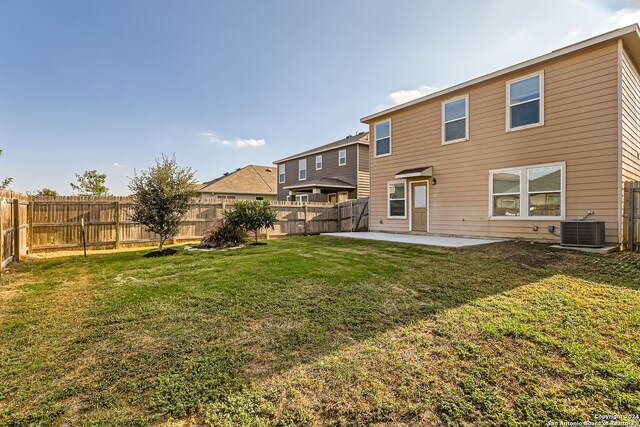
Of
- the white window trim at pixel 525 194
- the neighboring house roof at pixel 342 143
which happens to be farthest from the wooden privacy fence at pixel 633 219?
the neighboring house roof at pixel 342 143

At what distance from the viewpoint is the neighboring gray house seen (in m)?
18.3

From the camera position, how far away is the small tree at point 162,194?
7.83 m

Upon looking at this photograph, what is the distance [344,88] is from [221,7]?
632 centimetres

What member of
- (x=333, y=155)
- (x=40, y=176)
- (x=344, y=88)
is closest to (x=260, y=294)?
(x=344, y=88)

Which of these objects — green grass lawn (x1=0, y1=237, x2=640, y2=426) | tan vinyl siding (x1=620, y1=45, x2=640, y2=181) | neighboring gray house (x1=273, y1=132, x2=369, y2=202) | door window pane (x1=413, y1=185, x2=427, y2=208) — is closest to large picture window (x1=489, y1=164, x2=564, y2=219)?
tan vinyl siding (x1=620, y1=45, x2=640, y2=181)

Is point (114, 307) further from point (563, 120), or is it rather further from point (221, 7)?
point (563, 120)

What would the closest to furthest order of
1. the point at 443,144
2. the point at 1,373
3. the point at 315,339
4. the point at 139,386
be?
1. the point at 139,386
2. the point at 1,373
3. the point at 315,339
4. the point at 443,144

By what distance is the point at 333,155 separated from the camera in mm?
19969

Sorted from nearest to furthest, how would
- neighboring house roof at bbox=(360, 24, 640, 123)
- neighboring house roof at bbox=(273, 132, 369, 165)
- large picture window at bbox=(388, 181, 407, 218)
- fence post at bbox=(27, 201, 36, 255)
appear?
1. neighboring house roof at bbox=(360, 24, 640, 123)
2. fence post at bbox=(27, 201, 36, 255)
3. large picture window at bbox=(388, 181, 407, 218)
4. neighboring house roof at bbox=(273, 132, 369, 165)

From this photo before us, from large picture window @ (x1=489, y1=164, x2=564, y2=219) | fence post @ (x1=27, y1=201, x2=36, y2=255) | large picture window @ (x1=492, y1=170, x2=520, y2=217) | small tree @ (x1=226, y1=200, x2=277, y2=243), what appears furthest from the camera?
small tree @ (x1=226, y1=200, x2=277, y2=243)

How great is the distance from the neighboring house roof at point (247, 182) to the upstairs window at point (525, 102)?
20.0 meters

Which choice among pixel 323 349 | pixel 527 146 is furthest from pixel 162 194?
pixel 527 146

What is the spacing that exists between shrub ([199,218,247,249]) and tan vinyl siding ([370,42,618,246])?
6480 mm

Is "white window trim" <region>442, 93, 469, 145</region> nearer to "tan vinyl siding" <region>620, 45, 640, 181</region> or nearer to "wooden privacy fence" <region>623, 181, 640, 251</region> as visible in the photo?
"tan vinyl siding" <region>620, 45, 640, 181</region>
